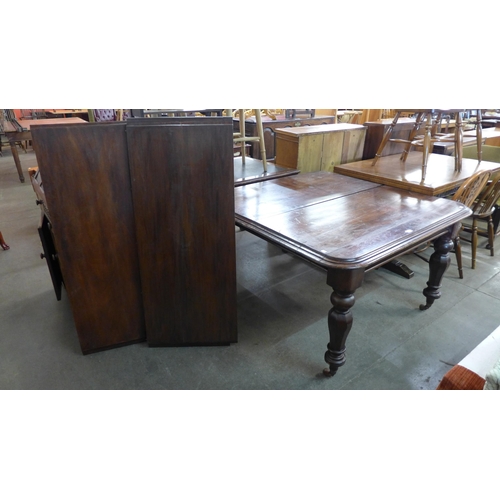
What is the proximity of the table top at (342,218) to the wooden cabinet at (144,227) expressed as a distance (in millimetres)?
287

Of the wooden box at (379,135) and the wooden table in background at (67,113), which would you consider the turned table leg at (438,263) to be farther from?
the wooden table in background at (67,113)

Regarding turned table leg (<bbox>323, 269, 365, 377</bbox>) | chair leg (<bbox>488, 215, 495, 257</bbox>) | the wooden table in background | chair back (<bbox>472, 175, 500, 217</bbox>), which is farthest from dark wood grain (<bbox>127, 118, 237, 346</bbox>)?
the wooden table in background

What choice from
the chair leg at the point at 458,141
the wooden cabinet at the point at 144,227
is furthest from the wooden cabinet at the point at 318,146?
the wooden cabinet at the point at 144,227

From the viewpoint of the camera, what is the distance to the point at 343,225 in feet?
5.38

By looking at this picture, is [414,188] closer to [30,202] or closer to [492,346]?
[492,346]

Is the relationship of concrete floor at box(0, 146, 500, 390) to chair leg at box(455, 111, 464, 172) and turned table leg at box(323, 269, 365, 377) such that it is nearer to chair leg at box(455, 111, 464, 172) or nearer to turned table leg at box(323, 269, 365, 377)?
turned table leg at box(323, 269, 365, 377)

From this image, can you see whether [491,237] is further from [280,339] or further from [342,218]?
[280,339]

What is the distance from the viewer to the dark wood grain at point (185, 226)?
1428mm

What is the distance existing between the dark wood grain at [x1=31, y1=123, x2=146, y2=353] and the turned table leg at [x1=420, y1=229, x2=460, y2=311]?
5.23 ft

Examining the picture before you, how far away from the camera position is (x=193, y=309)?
1764mm

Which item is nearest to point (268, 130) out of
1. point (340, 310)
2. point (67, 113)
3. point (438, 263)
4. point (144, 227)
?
point (438, 263)

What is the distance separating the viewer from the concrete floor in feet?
5.50
